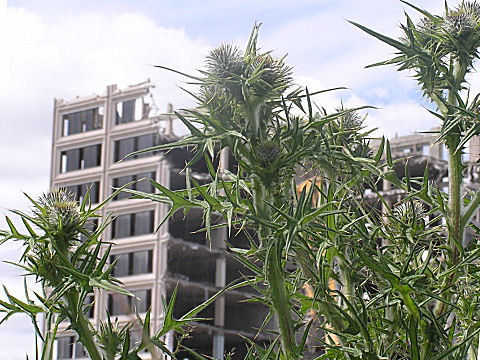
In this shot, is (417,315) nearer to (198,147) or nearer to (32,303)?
(198,147)

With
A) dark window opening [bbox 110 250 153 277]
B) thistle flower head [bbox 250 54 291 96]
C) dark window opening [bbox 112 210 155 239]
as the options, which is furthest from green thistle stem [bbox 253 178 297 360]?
dark window opening [bbox 112 210 155 239]

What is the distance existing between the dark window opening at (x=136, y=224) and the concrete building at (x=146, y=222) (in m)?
0.03

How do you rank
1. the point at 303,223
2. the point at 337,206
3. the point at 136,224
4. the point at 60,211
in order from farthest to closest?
the point at 136,224 → the point at 337,206 → the point at 60,211 → the point at 303,223

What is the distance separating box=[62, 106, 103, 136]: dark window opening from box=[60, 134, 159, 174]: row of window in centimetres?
70

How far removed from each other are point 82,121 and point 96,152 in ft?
4.60

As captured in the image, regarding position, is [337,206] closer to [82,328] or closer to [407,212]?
[407,212]

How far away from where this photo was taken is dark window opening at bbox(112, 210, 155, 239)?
25834mm

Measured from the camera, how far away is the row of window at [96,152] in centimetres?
2672

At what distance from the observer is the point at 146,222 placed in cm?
2591

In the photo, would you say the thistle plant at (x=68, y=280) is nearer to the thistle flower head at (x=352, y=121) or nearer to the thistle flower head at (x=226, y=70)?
the thistle flower head at (x=226, y=70)

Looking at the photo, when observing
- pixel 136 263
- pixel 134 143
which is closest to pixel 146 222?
pixel 136 263

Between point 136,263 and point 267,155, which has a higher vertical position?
point 136,263

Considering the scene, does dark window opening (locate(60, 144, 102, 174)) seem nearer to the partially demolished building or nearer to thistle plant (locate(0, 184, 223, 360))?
the partially demolished building

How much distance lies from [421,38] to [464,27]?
8cm
